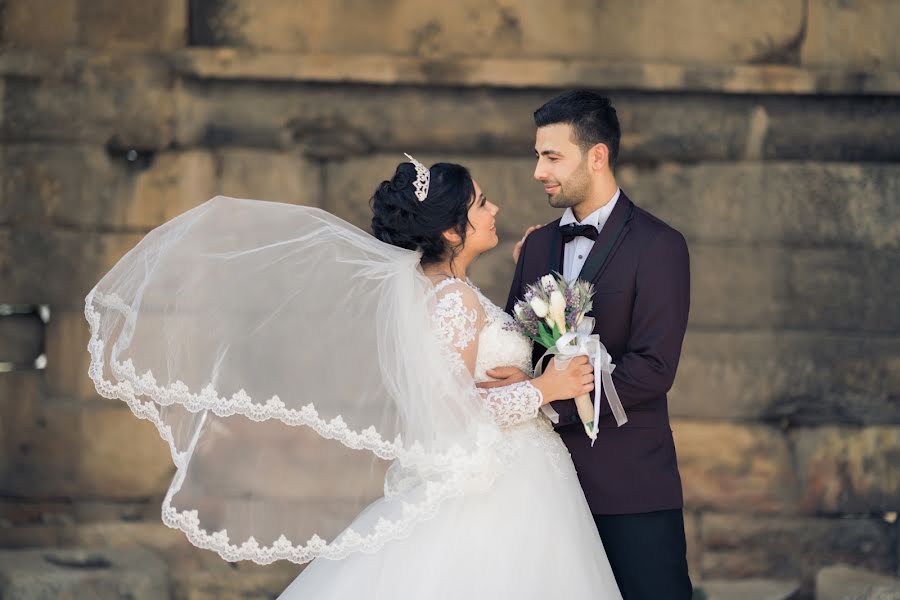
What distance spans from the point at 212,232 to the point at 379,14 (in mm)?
2616

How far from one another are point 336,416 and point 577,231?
1048mm

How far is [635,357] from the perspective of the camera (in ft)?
12.6

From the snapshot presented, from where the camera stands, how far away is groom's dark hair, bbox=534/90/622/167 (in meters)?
4.09

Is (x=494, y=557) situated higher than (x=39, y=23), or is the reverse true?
(x=39, y=23)

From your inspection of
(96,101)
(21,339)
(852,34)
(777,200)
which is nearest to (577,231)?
(777,200)

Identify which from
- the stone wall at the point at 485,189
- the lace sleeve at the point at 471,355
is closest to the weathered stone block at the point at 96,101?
the stone wall at the point at 485,189

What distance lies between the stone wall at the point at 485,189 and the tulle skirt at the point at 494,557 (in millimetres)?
2405

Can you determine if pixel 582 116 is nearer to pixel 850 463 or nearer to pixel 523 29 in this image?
pixel 523 29

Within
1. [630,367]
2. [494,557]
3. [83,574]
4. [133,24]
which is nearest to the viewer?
[494,557]

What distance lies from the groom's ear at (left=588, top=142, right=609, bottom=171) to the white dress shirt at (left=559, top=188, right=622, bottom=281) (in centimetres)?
11

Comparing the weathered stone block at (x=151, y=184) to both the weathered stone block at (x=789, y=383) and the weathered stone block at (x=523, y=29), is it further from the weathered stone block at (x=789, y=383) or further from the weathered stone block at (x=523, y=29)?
the weathered stone block at (x=789, y=383)

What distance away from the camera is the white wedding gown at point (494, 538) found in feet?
11.6

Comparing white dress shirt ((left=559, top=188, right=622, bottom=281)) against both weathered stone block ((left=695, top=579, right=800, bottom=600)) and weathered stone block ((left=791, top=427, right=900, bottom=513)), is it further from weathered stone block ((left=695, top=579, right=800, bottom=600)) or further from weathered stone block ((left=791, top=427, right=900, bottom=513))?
weathered stone block ((left=695, top=579, right=800, bottom=600))

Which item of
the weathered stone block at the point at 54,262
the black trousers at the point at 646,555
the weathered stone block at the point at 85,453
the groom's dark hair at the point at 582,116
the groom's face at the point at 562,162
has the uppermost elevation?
the groom's dark hair at the point at 582,116
